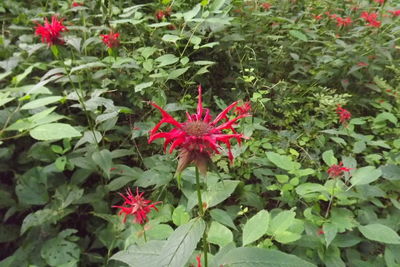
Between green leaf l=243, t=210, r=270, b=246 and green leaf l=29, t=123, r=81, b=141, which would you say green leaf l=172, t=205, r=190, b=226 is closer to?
green leaf l=243, t=210, r=270, b=246

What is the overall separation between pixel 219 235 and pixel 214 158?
0.33 metres

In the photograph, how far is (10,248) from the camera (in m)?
1.37

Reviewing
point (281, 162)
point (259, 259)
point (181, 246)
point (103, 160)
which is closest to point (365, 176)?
point (281, 162)

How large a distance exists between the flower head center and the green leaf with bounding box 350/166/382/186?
655 millimetres

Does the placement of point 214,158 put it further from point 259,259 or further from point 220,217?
point 259,259

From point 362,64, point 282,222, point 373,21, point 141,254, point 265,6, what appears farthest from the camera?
point 265,6

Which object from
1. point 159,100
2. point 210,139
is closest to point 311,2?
point 159,100

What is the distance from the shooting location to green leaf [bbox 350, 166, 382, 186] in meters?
1.00

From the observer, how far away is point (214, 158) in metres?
1.16

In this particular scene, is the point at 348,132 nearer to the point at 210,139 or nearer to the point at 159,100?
the point at 159,100

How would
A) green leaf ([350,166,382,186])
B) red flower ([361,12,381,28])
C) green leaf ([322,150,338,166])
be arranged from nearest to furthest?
1. green leaf ([350,166,382,186])
2. green leaf ([322,150,338,166])
3. red flower ([361,12,381,28])

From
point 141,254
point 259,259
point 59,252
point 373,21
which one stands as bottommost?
point 59,252

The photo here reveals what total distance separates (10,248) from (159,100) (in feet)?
3.17

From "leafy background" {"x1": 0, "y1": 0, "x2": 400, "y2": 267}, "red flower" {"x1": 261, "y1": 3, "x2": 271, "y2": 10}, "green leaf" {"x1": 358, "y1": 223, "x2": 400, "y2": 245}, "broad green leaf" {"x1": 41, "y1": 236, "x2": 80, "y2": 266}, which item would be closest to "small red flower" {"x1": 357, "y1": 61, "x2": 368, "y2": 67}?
"leafy background" {"x1": 0, "y1": 0, "x2": 400, "y2": 267}
